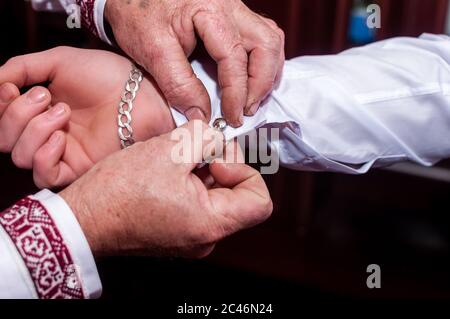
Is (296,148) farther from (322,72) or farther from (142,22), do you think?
(142,22)

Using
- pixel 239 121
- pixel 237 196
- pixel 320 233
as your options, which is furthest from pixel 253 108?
pixel 320 233

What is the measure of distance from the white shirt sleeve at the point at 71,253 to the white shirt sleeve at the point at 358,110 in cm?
29

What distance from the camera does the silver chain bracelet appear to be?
0.74 metres

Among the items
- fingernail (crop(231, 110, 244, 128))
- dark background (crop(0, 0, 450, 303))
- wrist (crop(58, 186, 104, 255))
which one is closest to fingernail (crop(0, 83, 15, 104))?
wrist (crop(58, 186, 104, 255))

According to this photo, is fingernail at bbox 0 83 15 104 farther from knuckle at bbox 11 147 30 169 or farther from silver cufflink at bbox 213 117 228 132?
silver cufflink at bbox 213 117 228 132

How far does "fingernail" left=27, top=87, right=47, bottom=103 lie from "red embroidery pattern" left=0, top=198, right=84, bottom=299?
0.64 feet

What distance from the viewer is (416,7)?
1.43 meters

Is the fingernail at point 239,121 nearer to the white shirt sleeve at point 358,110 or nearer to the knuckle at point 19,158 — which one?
the white shirt sleeve at point 358,110

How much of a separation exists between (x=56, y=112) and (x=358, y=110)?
1.44 ft

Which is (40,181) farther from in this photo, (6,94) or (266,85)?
(266,85)

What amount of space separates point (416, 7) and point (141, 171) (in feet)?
3.68

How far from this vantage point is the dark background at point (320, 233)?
4.85 feet

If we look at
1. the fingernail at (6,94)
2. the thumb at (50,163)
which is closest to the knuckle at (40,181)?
the thumb at (50,163)
